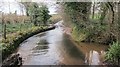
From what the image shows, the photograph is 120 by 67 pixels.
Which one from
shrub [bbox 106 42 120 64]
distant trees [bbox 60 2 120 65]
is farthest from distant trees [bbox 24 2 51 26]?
shrub [bbox 106 42 120 64]

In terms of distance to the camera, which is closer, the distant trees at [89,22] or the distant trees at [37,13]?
the distant trees at [89,22]

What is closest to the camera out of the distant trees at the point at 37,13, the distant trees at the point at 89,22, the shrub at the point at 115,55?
the shrub at the point at 115,55

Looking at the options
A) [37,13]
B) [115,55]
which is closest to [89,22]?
[115,55]

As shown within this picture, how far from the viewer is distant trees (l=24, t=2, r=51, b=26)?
18.3 m

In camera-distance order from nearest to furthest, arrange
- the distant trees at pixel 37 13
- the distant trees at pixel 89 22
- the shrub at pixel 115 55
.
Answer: the shrub at pixel 115 55 < the distant trees at pixel 89 22 < the distant trees at pixel 37 13

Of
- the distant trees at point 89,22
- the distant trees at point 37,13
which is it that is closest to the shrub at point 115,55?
the distant trees at point 89,22

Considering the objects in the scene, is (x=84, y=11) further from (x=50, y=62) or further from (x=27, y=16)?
(x=27, y=16)

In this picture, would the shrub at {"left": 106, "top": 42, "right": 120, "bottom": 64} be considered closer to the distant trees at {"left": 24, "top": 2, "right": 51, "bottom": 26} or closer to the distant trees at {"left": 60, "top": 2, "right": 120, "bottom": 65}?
the distant trees at {"left": 60, "top": 2, "right": 120, "bottom": 65}

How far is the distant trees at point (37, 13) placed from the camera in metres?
18.3

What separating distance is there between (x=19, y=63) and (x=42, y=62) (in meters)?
0.86

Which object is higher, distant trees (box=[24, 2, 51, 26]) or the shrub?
distant trees (box=[24, 2, 51, 26])

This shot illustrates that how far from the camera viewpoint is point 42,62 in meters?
7.14

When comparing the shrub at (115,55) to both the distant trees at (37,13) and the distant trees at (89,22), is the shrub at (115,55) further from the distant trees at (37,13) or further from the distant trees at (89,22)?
the distant trees at (37,13)

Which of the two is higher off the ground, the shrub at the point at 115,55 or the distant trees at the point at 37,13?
the distant trees at the point at 37,13
